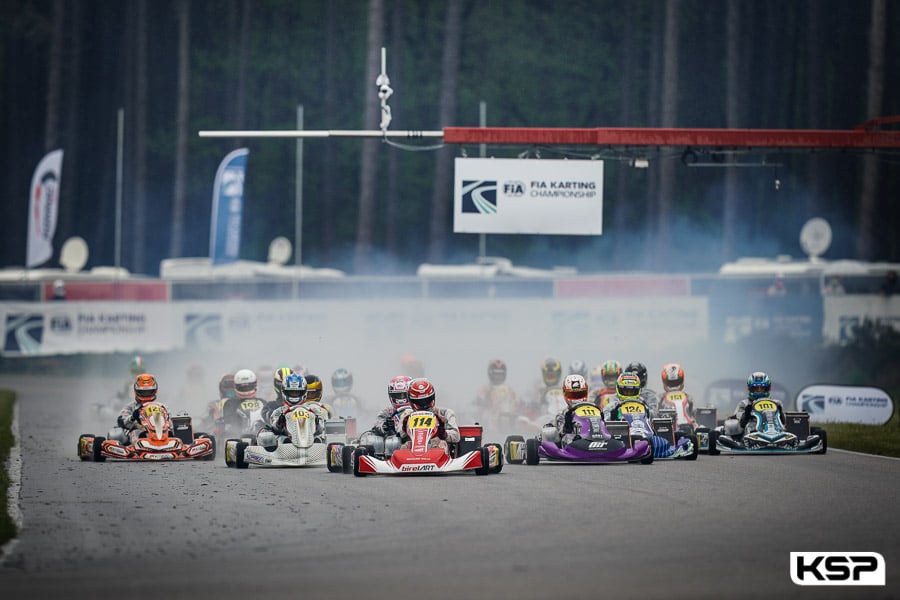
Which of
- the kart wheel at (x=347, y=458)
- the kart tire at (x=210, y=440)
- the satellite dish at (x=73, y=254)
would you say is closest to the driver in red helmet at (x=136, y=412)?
the kart tire at (x=210, y=440)

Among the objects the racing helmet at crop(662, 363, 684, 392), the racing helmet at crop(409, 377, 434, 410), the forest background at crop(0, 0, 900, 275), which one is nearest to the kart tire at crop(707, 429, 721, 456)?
the racing helmet at crop(662, 363, 684, 392)

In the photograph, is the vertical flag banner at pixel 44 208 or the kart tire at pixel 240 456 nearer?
the kart tire at pixel 240 456

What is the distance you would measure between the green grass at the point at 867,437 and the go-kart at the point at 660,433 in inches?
119

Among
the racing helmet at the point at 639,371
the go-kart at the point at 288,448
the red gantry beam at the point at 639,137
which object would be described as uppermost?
the red gantry beam at the point at 639,137

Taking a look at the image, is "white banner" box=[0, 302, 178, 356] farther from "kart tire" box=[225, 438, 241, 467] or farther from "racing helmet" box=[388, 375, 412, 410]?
"racing helmet" box=[388, 375, 412, 410]

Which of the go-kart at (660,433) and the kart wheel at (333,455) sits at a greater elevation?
the go-kart at (660,433)

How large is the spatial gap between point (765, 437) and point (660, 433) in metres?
1.64

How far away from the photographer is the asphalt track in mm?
9633

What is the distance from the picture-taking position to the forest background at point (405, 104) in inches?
2338

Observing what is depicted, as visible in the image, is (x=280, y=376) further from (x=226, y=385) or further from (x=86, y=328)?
(x=86, y=328)

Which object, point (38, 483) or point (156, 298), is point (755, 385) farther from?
point (156, 298)

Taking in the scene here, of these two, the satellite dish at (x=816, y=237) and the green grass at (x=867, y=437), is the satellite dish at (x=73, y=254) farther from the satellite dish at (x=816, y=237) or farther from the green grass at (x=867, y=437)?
the green grass at (x=867, y=437)

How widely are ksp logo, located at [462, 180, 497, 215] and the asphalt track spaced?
330 inches

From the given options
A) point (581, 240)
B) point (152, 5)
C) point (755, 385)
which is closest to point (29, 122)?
point (152, 5)
